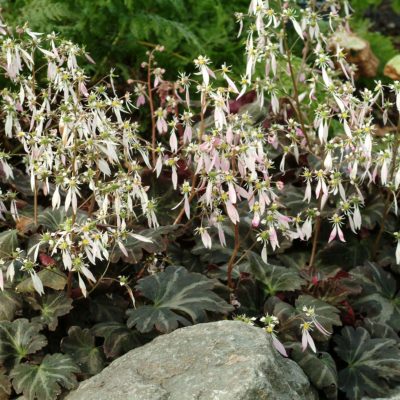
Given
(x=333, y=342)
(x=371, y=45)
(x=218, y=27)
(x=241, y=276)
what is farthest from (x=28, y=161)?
(x=371, y=45)

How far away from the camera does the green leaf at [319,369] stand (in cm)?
284

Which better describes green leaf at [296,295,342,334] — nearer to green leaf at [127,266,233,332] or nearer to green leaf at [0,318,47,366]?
green leaf at [127,266,233,332]

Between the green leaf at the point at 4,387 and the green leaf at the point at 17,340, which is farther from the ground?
the green leaf at the point at 17,340

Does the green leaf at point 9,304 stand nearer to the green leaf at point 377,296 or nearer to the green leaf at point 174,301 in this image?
the green leaf at point 174,301

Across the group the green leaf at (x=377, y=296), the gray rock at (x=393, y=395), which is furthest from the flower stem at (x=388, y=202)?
the gray rock at (x=393, y=395)

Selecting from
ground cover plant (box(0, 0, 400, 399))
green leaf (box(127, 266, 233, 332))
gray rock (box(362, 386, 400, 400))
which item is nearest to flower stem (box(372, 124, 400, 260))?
ground cover plant (box(0, 0, 400, 399))

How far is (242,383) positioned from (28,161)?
4.32ft

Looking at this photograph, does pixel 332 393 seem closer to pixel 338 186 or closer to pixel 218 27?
pixel 338 186

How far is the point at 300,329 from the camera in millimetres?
3016

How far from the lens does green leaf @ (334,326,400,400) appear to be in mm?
2934

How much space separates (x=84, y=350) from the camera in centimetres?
287

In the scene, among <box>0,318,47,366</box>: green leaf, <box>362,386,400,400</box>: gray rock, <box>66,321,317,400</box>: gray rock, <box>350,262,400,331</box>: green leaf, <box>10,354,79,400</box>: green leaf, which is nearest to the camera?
<box>66,321,317,400</box>: gray rock

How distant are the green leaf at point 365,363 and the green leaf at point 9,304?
1.20 m

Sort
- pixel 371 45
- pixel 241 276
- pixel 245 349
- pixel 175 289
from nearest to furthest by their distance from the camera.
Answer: pixel 245 349 < pixel 175 289 < pixel 241 276 < pixel 371 45
